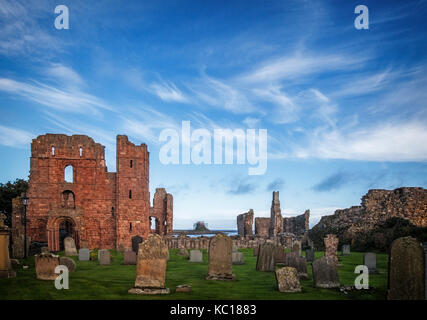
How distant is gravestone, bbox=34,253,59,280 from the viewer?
12.5 m

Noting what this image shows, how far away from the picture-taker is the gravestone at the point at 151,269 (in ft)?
34.6

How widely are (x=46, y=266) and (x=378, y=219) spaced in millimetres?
26423

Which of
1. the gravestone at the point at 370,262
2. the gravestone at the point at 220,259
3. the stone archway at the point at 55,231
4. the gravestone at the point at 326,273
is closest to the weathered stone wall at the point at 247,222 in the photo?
the stone archway at the point at 55,231

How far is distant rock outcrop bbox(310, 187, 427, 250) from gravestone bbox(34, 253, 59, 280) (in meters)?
21.1

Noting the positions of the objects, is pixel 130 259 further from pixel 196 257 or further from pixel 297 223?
pixel 297 223

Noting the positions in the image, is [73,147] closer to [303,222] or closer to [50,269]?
[50,269]

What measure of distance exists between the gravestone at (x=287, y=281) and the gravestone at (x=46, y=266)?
705cm

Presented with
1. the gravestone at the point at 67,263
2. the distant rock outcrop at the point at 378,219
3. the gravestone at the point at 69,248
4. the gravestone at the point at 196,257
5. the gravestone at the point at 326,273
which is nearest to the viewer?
the gravestone at the point at 326,273

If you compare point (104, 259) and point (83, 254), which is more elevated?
point (104, 259)

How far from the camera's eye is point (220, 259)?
13336mm

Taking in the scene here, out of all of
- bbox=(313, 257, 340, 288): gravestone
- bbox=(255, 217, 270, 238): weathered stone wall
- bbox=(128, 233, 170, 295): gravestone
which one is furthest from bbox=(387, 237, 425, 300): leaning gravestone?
bbox=(255, 217, 270, 238): weathered stone wall

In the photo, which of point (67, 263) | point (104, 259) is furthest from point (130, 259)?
point (67, 263)

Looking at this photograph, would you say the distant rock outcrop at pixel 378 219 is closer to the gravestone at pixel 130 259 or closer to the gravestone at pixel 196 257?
the gravestone at pixel 196 257
